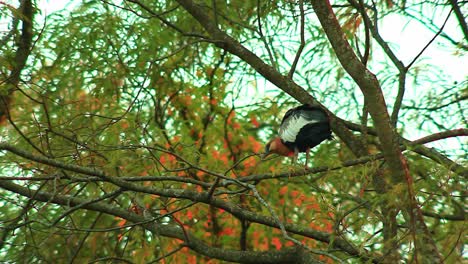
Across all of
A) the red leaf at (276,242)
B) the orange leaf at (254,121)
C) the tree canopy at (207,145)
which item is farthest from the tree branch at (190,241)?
the orange leaf at (254,121)

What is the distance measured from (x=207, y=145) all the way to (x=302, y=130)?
2976 mm

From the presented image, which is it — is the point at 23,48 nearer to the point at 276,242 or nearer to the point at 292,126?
the point at 292,126

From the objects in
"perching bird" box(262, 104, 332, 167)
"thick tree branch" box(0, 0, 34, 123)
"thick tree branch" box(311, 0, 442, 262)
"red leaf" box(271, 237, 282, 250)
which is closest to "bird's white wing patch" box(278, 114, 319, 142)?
"perching bird" box(262, 104, 332, 167)

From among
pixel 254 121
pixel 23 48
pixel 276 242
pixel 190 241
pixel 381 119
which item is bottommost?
pixel 190 241

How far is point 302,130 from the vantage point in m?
6.04

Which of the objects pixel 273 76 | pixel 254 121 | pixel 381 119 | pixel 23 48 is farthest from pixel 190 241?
pixel 254 121

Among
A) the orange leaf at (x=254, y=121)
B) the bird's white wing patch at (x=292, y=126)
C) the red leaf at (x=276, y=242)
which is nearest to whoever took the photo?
the bird's white wing patch at (x=292, y=126)

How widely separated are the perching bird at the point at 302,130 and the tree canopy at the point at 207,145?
11 cm

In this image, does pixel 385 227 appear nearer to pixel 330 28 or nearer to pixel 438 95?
pixel 330 28

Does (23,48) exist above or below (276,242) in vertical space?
above

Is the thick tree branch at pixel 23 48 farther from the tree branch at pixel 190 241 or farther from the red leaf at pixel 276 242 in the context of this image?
the red leaf at pixel 276 242

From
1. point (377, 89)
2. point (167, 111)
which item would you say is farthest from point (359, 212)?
point (167, 111)

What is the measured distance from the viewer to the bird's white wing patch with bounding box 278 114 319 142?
5.93 meters

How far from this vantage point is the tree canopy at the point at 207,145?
4.61 m
